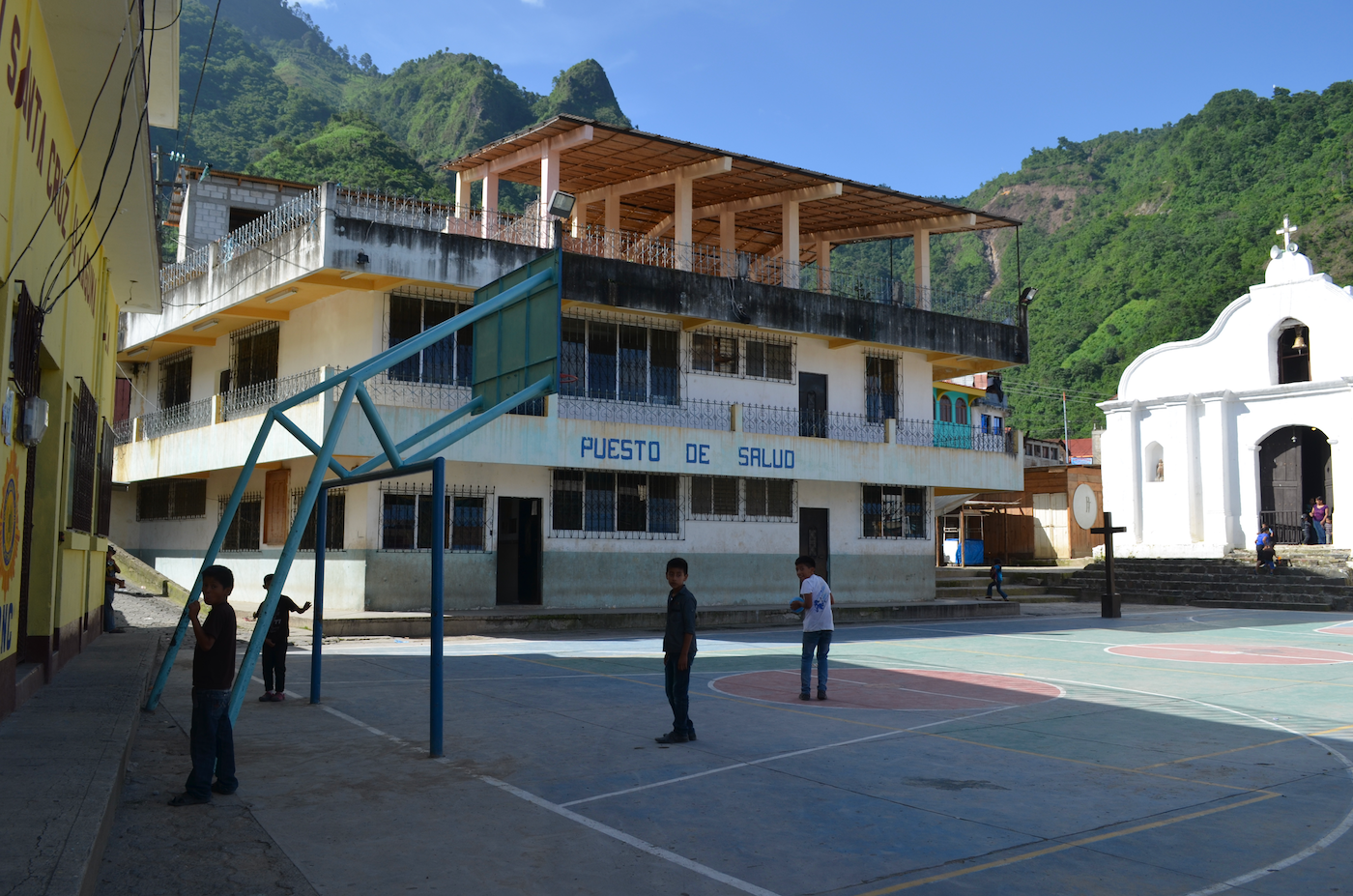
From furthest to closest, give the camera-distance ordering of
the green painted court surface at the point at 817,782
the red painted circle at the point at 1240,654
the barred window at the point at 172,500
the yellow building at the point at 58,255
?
the barred window at the point at 172,500
the red painted circle at the point at 1240,654
the yellow building at the point at 58,255
the green painted court surface at the point at 817,782

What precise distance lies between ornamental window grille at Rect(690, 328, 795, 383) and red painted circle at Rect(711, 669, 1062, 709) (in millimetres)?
12578

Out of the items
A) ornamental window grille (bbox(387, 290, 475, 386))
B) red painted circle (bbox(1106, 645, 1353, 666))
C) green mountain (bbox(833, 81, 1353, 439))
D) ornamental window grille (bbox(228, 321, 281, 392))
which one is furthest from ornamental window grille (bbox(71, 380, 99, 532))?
green mountain (bbox(833, 81, 1353, 439))

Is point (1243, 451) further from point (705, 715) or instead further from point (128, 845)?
point (128, 845)

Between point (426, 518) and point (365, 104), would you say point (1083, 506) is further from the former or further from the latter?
point (365, 104)

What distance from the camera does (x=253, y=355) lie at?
25.6 metres

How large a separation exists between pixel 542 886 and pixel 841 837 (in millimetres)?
1849

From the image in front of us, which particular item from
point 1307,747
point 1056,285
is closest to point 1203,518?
point 1307,747

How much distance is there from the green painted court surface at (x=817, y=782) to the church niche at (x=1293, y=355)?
79.9 ft

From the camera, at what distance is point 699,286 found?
24500 millimetres

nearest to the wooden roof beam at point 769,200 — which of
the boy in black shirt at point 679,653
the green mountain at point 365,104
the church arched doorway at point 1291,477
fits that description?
the church arched doorway at point 1291,477

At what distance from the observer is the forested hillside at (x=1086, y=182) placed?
5894 centimetres

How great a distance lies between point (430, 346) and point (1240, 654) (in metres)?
16.2

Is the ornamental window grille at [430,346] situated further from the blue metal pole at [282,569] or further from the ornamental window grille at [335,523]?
the blue metal pole at [282,569]

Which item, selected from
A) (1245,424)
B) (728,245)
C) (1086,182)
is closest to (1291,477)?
(1245,424)
